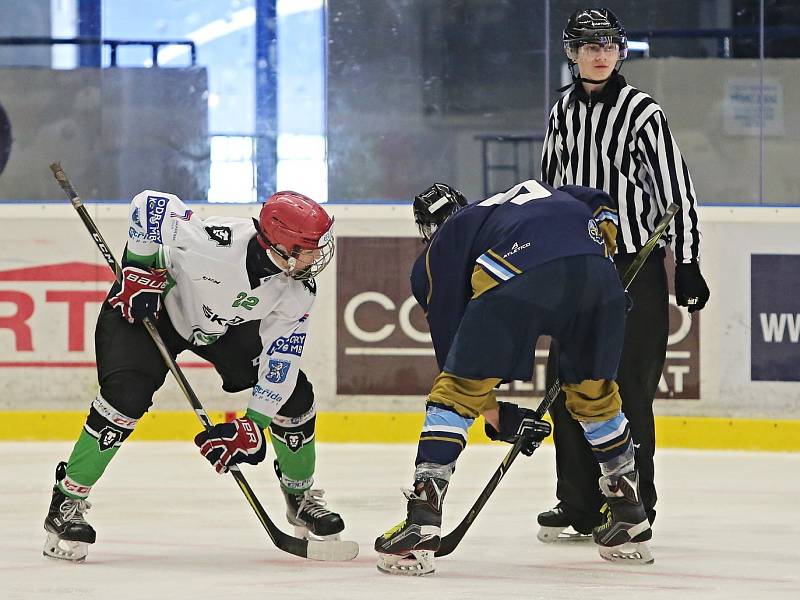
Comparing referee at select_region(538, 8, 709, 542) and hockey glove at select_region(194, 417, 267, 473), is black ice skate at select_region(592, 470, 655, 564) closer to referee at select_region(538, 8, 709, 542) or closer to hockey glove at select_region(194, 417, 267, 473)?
referee at select_region(538, 8, 709, 542)

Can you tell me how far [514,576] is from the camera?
3.29 metres

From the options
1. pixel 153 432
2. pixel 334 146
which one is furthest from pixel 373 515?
pixel 334 146

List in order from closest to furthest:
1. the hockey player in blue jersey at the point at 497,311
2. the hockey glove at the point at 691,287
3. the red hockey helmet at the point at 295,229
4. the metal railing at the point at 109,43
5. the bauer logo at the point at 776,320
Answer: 1. the hockey player in blue jersey at the point at 497,311
2. the red hockey helmet at the point at 295,229
3. the hockey glove at the point at 691,287
4. the bauer logo at the point at 776,320
5. the metal railing at the point at 109,43

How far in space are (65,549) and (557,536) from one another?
45.9 inches

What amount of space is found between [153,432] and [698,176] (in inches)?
89.9

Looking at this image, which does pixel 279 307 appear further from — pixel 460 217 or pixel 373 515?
pixel 373 515

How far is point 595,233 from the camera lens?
126 inches

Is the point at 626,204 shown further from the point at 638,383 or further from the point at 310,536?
the point at 310,536

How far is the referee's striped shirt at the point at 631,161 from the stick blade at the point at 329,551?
952 mm

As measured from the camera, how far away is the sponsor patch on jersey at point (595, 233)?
125 inches

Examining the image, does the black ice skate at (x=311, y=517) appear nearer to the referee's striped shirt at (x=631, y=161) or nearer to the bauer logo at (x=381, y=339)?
the referee's striped shirt at (x=631, y=161)

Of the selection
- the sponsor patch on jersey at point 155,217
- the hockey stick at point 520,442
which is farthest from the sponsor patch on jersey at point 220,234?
the hockey stick at point 520,442

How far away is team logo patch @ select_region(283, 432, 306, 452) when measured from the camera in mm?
3682

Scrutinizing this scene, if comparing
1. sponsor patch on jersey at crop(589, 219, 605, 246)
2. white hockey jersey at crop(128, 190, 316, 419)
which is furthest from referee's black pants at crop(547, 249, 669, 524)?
white hockey jersey at crop(128, 190, 316, 419)
